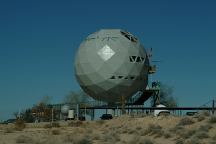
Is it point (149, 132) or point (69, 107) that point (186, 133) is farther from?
point (69, 107)

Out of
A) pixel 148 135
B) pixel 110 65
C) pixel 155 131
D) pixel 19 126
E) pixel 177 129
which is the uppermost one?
pixel 110 65

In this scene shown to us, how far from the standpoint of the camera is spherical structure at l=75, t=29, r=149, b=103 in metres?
65.4

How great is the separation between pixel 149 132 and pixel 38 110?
4563 cm

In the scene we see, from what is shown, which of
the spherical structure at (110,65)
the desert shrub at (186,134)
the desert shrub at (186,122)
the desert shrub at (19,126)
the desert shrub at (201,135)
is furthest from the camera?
the spherical structure at (110,65)

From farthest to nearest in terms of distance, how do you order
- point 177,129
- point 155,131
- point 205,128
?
point 155,131, point 177,129, point 205,128

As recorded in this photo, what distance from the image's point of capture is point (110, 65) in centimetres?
6538

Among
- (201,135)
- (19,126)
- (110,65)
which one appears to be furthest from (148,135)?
(110,65)

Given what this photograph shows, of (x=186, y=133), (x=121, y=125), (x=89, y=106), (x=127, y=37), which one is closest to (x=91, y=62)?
(x=127, y=37)

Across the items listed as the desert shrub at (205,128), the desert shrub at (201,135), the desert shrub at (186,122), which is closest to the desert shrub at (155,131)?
the desert shrub at (186,122)

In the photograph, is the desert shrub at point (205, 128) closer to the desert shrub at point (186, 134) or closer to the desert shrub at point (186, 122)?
the desert shrub at point (186, 134)

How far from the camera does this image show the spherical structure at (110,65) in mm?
65375

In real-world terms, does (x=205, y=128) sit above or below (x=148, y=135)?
above

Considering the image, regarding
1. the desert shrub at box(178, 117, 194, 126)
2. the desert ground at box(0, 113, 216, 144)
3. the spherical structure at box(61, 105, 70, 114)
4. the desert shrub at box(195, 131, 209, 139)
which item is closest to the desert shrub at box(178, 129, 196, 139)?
the desert ground at box(0, 113, 216, 144)

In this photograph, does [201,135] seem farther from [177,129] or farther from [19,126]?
[19,126]
